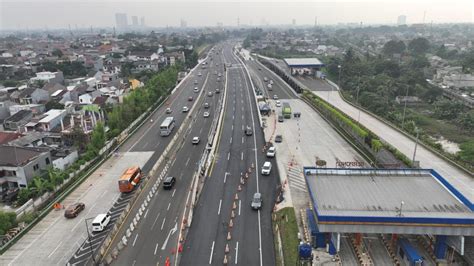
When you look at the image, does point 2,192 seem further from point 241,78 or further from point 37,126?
point 241,78

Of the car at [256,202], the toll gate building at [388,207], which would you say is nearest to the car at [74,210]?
the car at [256,202]

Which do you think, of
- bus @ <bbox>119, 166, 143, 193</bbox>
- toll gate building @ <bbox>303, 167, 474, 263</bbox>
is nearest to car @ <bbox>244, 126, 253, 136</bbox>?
bus @ <bbox>119, 166, 143, 193</bbox>

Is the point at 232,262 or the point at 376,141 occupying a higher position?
the point at 376,141

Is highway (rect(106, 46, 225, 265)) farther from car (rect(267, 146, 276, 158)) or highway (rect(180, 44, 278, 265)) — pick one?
car (rect(267, 146, 276, 158))

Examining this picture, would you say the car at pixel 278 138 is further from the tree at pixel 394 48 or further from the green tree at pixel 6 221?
the tree at pixel 394 48

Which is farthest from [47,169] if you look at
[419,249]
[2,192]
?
[419,249]

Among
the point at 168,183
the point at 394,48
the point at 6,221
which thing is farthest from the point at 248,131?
the point at 394,48
